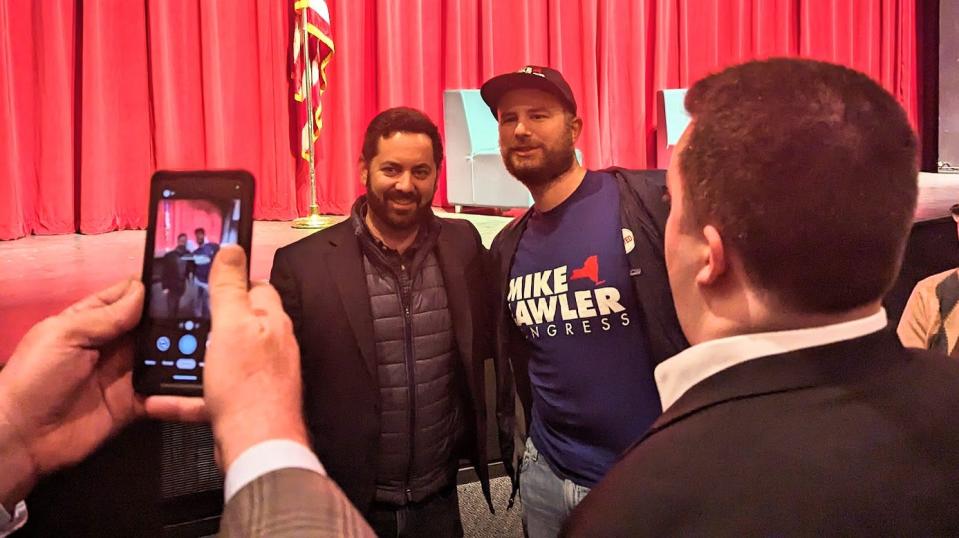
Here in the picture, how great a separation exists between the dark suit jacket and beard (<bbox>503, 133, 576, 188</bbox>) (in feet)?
4.12

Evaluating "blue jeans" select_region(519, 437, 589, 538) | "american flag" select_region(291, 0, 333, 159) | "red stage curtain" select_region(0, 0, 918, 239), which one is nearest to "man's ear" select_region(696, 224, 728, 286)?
"blue jeans" select_region(519, 437, 589, 538)

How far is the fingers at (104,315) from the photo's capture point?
0.72 m

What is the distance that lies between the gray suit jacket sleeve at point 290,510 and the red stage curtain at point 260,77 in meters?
3.29

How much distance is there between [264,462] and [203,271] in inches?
12.3

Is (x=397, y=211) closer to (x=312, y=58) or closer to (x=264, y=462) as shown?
(x=264, y=462)

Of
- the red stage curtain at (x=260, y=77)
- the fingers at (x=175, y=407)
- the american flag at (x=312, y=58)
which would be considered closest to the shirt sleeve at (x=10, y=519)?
the fingers at (x=175, y=407)

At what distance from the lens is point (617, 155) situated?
220 inches

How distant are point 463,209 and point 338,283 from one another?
130 inches

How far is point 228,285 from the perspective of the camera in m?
0.61

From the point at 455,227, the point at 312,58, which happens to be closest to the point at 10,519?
the point at 455,227

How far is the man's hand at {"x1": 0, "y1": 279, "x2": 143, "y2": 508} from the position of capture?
0.71 meters

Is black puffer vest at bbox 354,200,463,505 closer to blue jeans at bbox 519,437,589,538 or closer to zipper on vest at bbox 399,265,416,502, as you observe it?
zipper on vest at bbox 399,265,416,502

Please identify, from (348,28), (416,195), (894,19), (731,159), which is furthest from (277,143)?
(894,19)

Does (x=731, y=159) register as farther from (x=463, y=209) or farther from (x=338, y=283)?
(x=463, y=209)
